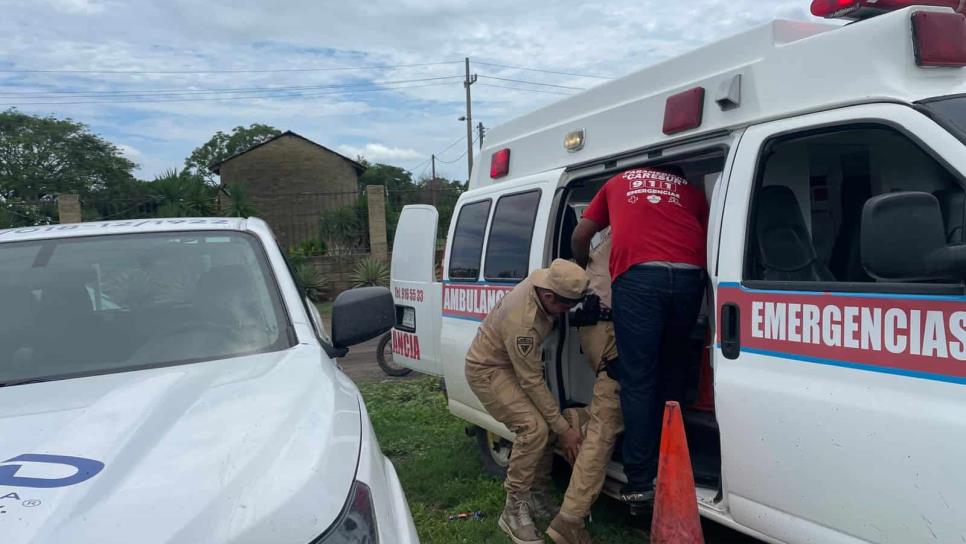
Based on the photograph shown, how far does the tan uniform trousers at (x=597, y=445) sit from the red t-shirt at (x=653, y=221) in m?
0.61

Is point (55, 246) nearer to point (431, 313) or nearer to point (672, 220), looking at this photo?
point (672, 220)

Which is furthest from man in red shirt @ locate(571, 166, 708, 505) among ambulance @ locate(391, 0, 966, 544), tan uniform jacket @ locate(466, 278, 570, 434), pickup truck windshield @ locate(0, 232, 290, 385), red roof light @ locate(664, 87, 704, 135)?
pickup truck windshield @ locate(0, 232, 290, 385)

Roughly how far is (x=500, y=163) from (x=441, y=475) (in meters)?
2.31

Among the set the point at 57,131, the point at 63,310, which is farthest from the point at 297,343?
the point at 57,131

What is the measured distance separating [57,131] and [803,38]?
171 feet

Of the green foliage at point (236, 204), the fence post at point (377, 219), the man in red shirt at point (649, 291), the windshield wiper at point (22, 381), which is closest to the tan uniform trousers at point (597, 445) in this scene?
the man in red shirt at point (649, 291)

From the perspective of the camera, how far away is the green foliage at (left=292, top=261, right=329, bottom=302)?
18.5 m

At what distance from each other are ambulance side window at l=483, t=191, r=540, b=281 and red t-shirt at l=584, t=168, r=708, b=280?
2.57ft

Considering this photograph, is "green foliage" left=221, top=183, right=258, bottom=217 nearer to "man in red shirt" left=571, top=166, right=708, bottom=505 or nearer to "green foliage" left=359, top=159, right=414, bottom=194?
"man in red shirt" left=571, top=166, right=708, bottom=505

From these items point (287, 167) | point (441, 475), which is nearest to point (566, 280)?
point (441, 475)

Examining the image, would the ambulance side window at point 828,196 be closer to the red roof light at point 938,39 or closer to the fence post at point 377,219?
the red roof light at point 938,39

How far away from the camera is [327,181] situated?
149 feet

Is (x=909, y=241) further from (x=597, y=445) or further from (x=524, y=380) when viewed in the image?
(x=524, y=380)

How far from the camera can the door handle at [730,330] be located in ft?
9.87
